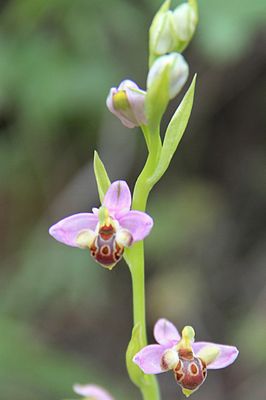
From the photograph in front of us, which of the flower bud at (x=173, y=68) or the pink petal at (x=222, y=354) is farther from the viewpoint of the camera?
the pink petal at (x=222, y=354)

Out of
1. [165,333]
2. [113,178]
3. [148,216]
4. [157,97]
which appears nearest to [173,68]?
[157,97]

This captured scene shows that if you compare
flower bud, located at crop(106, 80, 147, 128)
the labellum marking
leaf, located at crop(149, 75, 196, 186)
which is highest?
flower bud, located at crop(106, 80, 147, 128)

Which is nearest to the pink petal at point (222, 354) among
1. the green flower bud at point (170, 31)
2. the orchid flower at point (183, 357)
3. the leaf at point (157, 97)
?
the orchid flower at point (183, 357)

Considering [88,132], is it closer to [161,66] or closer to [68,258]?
[68,258]

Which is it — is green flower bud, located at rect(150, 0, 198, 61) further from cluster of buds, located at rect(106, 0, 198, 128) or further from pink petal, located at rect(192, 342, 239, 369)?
pink petal, located at rect(192, 342, 239, 369)

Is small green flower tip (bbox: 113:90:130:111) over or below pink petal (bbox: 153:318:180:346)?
over

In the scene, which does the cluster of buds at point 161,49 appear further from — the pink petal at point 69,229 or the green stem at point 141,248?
the pink petal at point 69,229

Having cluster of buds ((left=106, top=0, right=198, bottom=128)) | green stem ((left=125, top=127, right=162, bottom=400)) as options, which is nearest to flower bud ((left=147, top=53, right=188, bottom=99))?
cluster of buds ((left=106, top=0, right=198, bottom=128))
